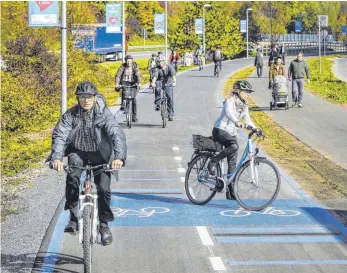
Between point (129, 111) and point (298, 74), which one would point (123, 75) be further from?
point (298, 74)

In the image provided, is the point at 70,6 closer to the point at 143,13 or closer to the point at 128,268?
the point at 128,268

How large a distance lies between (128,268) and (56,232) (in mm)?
1785

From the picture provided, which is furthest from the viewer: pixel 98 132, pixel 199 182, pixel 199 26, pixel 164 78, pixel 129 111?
pixel 199 26

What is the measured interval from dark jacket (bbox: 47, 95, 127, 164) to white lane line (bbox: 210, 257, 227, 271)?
155cm

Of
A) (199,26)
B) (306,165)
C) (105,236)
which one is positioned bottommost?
(306,165)

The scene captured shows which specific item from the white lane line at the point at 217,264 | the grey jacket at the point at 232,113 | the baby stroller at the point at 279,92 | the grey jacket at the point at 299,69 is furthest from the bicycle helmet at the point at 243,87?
the grey jacket at the point at 299,69

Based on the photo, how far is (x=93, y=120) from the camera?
7758 millimetres

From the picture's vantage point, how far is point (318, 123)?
22.7 m

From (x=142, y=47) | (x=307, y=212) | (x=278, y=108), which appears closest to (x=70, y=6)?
(x=278, y=108)

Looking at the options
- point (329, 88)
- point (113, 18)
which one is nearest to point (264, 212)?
point (329, 88)

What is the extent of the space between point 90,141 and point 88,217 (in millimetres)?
856

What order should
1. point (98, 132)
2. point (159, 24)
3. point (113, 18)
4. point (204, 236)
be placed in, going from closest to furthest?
point (98, 132) → point (204, 236) → point (113, 18) → point (159, 24)

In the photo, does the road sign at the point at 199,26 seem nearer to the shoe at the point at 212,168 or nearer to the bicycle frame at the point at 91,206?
the shoe at the point at 212,168

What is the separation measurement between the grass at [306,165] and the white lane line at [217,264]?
390 cm
